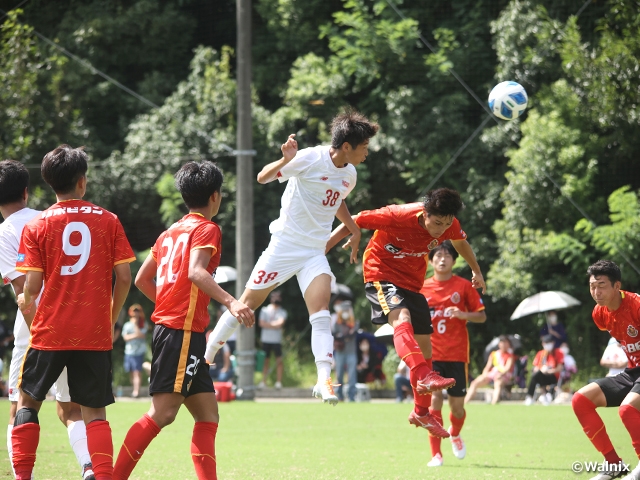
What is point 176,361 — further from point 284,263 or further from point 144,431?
point 284,263

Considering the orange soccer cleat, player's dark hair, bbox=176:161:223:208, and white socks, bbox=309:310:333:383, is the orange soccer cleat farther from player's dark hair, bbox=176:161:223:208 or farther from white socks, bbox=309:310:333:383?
player's dark hair, bbox=176:161:223:208

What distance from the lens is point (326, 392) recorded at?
6.14m

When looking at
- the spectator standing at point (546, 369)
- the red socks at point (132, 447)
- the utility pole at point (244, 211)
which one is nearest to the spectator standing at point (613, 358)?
the red socks at point (132, 447)

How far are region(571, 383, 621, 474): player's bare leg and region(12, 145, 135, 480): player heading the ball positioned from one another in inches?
150

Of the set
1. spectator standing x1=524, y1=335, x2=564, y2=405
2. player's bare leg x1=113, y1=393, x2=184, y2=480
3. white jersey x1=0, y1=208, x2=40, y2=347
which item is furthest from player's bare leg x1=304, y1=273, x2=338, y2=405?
spectator standing x1=524, y1=335, x2=564, y2=405

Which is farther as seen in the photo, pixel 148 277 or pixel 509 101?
pixel 509 101

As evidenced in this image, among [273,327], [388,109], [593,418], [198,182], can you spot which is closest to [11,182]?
[198,182]

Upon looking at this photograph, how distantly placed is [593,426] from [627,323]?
88 cm

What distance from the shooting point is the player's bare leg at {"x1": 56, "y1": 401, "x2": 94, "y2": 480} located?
5.55 m

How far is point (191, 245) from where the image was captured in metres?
5.38

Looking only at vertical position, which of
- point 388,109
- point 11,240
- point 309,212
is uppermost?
point 388,109

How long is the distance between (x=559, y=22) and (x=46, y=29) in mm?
14279

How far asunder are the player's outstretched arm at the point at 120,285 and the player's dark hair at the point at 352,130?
84.3 inches

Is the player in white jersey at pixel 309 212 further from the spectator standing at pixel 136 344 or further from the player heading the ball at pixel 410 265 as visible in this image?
the spectator standing at pixel 136 344
